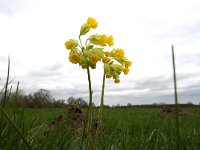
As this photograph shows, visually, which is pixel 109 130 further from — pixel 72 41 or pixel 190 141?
pixel 72 41

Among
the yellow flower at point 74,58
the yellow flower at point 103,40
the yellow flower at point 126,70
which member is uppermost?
the yellow flower at point 103,40

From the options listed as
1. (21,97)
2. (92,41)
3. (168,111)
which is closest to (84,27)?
(92,41)

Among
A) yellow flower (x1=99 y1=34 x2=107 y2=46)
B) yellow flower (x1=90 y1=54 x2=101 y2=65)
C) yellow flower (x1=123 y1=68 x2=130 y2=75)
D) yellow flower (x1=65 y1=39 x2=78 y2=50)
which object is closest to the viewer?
yellow flower (x1=90 y1=54 x2=101 y2=65)

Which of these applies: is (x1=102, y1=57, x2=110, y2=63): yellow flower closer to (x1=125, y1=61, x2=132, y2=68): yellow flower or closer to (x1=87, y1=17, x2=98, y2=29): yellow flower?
(x1=125, y1=61, x2=132, y2=68): yellow flower

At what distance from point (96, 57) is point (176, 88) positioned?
3.31 ft

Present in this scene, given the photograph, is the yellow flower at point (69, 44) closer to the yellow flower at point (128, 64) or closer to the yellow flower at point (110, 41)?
the yellow flower at point (110, 41)

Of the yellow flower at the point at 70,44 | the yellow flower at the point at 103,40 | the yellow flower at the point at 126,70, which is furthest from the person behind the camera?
the yellow flower at the point at 126,70

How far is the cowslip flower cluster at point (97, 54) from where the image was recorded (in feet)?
7.39

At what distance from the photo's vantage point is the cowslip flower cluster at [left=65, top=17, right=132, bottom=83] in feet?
7.39

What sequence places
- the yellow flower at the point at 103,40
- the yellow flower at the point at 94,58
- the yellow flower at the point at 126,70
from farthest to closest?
1. the yellow flower at the point at 126,70
2. the yellow flower at the point at 103,40
3. the yellow flower at the point at 94,58

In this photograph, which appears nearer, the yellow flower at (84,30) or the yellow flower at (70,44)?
the yellow flower at (70,44)

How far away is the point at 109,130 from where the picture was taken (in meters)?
6.00

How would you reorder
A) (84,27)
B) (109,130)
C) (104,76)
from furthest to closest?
(109,130), (84,27), (104,76)

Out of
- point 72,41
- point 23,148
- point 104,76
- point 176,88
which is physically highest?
point 72,41
